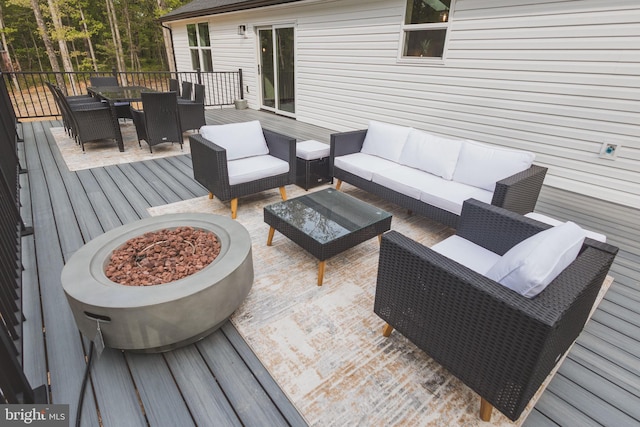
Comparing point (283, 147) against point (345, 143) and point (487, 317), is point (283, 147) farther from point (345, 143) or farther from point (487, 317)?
point (487, 317)

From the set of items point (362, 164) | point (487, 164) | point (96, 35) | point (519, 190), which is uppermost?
point (96, 35)

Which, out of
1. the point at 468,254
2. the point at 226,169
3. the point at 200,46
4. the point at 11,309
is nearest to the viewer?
the point at 11,309

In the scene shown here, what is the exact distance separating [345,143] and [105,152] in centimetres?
401

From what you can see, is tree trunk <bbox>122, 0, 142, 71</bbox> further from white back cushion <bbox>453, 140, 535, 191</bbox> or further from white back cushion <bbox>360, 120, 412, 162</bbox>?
white back cushion <bbox>453, 140, 535, 191</bbox>

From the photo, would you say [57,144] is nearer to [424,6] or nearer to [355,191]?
[355,191]

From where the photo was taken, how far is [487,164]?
115 inches

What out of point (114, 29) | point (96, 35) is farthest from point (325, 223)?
point (96, 35)

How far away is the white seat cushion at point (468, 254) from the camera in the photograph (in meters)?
1.94

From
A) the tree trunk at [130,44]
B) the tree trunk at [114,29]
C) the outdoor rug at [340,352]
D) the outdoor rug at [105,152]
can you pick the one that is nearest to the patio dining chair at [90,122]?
the outdoor rug at [105,152]

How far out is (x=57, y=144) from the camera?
5441mm

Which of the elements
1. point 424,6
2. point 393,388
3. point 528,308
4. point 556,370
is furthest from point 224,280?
point 424,6

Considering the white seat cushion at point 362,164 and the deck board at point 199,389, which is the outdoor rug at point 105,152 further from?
the deck board at point 199,389

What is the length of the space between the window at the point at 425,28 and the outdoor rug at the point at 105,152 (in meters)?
4.03

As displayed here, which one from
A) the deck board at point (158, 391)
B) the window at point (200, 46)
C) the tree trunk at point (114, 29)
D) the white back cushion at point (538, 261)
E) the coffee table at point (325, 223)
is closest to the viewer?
the white back cushion at point (538, 261)
